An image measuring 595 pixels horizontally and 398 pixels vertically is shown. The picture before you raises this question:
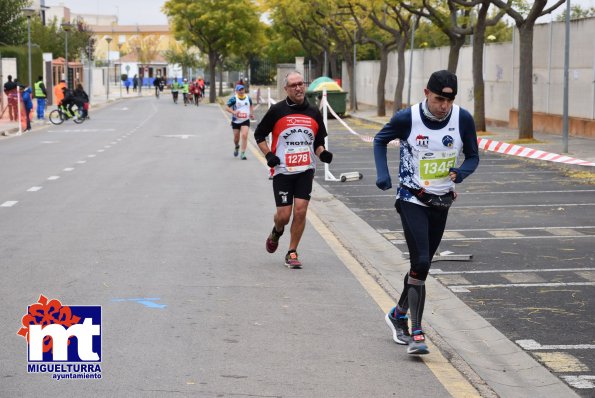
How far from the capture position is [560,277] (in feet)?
34.1

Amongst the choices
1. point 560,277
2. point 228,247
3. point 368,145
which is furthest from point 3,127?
point 560,277

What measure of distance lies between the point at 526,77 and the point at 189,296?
22.2 m

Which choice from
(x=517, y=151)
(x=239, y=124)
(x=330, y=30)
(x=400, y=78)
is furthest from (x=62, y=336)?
(x=330, y=30)

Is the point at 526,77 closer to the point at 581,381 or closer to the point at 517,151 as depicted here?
the point at 517,151

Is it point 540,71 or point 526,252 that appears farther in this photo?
point 540,71

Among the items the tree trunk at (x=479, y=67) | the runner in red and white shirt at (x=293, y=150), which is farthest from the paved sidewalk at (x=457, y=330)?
the tree trunk at (x=479, y=67)

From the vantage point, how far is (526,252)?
1191 centimetres

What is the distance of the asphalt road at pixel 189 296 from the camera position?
659 centimetres

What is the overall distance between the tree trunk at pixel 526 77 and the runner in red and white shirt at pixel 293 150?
65.2 feet

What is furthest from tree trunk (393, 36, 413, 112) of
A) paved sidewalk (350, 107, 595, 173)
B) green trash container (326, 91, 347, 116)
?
paved sidewalk (350, 107, 595, 173)

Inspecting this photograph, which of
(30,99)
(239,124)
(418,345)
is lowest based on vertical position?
(418,345)

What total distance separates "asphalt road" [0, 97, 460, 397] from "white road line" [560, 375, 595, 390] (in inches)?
31.7

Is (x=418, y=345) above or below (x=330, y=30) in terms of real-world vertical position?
below
